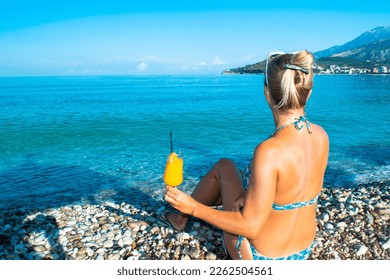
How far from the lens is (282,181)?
3.04m

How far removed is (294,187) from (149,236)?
145 inches

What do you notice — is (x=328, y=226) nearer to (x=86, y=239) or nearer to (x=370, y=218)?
(x=370, y=218)

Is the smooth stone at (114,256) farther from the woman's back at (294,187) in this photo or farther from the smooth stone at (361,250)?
the smooth stone at (361,250)

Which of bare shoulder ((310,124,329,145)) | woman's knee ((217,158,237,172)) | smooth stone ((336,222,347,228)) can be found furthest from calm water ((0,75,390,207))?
A: bare shoulder ((310,124,329,145))

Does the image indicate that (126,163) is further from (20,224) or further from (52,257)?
(52,257)

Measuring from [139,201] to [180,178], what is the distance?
6364mm

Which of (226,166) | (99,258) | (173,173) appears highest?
(173,173)

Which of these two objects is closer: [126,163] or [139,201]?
[139,201]

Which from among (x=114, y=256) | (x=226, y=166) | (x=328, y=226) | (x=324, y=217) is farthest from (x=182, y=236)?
(x=324, y=217)

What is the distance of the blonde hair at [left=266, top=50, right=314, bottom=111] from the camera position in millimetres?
2818

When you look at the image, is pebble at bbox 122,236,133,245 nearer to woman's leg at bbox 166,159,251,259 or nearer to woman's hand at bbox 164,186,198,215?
woman's leg at bbox 166,159,251,259
